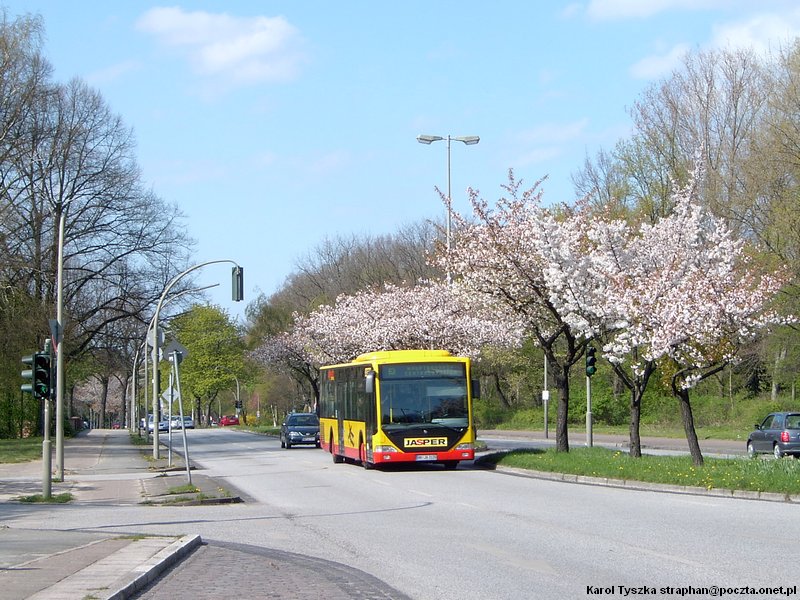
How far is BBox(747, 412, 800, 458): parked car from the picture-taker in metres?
29.2

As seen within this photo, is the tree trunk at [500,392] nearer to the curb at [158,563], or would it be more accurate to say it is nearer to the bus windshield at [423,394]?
the bus windshield at [423,394]

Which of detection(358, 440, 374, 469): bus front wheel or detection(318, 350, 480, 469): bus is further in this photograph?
detection(358, 440, 374, 469): bus front wheel

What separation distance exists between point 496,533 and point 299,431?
3262cm

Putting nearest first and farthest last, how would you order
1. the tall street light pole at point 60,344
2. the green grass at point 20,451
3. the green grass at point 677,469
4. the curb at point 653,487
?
the curb at point 653,487, the green grass at point 677,469, the tall street light pole at point 60,344, the green grass at point 20,451

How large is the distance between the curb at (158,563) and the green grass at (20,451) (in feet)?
89.2

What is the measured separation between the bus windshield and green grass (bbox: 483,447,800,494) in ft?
6.92

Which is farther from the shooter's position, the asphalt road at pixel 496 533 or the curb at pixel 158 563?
the asphalt road at pixel 496 533

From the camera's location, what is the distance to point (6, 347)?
1697 inches

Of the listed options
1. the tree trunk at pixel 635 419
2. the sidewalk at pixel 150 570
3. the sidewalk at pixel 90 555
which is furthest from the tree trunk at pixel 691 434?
the sidewalk at pixel 150 570

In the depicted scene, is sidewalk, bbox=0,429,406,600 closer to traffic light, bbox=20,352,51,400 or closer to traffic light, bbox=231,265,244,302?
traffic light, bbox=20,352,51,400

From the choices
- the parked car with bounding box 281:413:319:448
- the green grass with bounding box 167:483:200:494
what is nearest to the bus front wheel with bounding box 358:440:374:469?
the green grass with bounding box 167:483:200:494

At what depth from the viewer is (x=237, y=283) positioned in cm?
3222

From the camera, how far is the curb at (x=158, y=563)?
29.9 feet

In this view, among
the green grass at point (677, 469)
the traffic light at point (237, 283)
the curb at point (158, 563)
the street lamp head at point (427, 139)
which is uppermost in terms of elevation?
the street lamp head at point (427, 139)
